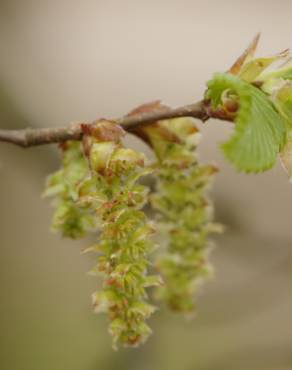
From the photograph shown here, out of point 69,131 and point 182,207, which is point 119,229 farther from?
point 182,207

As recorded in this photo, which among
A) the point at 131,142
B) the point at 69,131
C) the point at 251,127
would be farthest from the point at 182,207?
the point at 131,142

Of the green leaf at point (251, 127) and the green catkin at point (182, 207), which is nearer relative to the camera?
the green leaf at point (251, 127)

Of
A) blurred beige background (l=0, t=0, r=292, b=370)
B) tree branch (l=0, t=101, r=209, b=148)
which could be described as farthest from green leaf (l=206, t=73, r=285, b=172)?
blurred beige background (l=0, t=0, r=292, b=370)

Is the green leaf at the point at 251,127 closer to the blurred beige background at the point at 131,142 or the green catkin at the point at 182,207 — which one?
the green catkin at the point at 182,207

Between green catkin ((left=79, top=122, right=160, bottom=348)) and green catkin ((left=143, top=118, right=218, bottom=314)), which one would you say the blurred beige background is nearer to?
green catkin ((left=143, top=118, right=218, bottom=314))

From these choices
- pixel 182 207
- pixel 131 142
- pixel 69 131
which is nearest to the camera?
pixel 69 131

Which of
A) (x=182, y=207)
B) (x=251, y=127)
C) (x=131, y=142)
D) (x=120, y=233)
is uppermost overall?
(x=251, y=127)

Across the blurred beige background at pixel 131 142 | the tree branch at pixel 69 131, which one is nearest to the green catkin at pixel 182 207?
the tree branch at pixel 69 131
